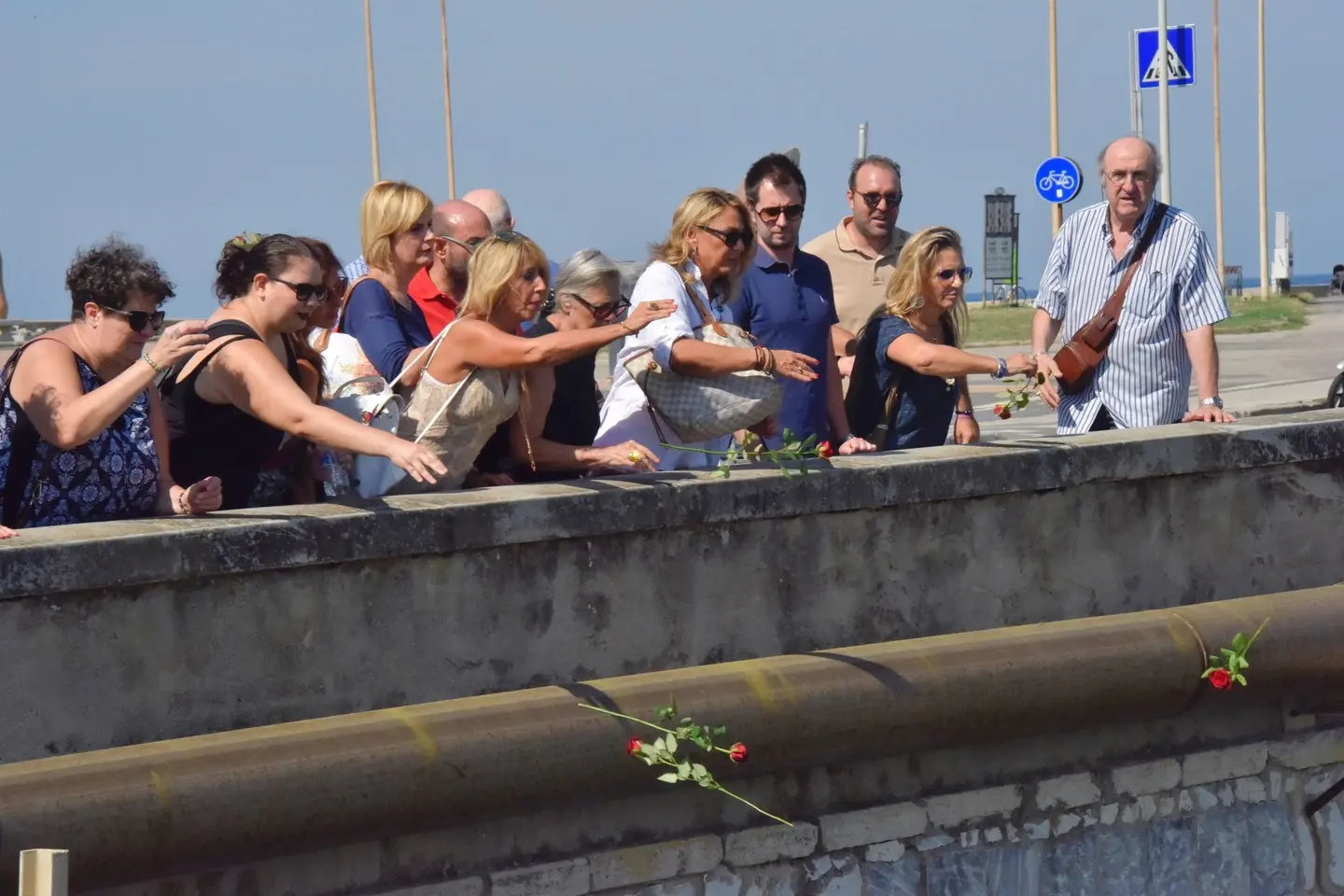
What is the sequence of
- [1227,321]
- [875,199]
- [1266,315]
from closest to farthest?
[875,199] < [1227,321] < [1266,315]

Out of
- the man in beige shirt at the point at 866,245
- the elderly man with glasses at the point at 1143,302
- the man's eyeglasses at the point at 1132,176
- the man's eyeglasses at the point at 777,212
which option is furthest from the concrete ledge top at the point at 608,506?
the man in beige shirt at the point at 866,245

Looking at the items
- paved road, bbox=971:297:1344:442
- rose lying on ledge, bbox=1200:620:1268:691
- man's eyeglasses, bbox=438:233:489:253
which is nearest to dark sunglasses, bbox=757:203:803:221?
man's eyeglasses, bbox=438:233:489:253

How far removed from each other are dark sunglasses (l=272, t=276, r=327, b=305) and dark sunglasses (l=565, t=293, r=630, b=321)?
0.80 meters

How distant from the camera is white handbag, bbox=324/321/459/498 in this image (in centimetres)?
525

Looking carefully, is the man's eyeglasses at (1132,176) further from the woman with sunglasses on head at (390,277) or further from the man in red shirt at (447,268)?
the woman with sunglasses on head at (390,277)

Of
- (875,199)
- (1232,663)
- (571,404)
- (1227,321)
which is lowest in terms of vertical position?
(1232,663)

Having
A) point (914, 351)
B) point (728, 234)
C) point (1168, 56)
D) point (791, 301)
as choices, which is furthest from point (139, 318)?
point (1168, 56)

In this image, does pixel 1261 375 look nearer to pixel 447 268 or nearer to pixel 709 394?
pixel 447 268

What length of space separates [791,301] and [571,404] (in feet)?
3.74

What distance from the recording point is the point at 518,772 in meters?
4.88

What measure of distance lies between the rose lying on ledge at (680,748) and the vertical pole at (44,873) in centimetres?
159

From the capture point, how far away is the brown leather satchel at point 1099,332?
273 inches

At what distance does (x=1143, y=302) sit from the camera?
6934 millimetres

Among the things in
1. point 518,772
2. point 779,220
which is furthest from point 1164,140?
point 518,772
